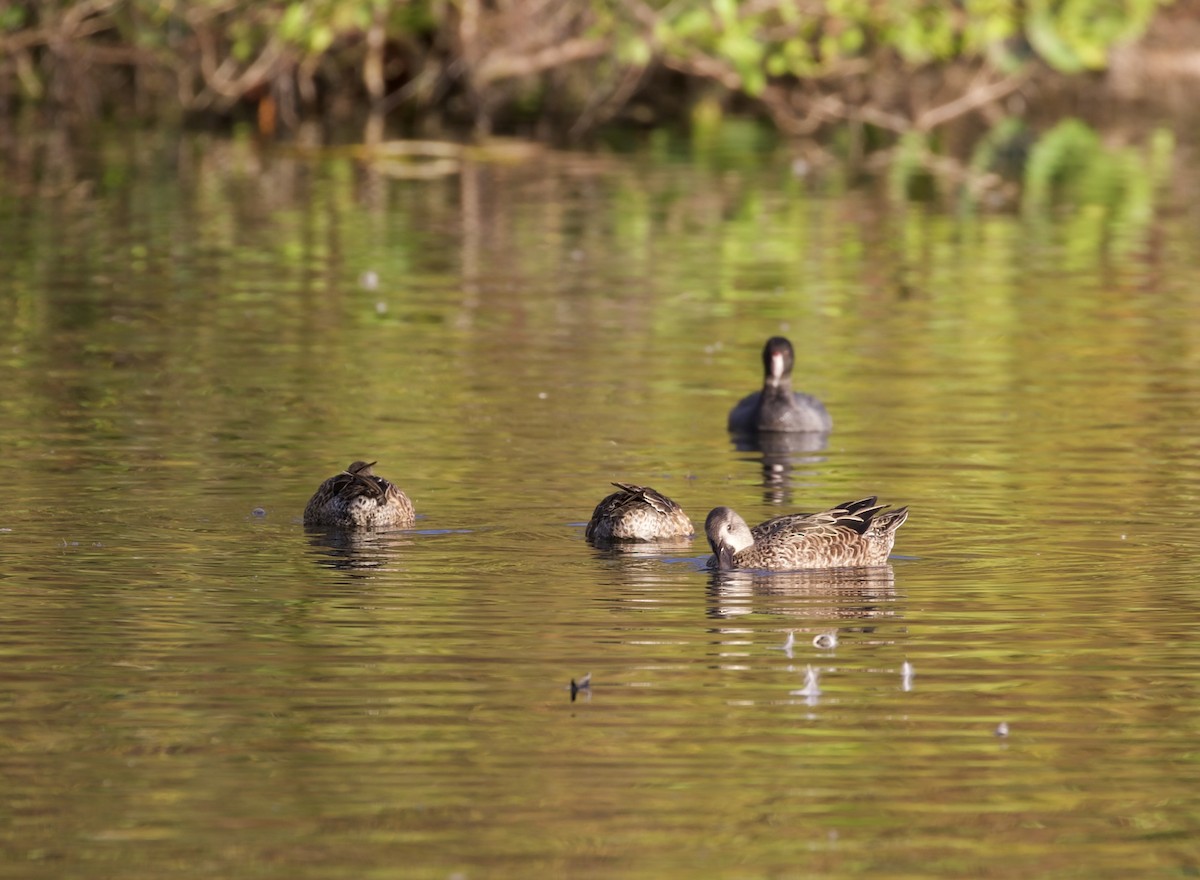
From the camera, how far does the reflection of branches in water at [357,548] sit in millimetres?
13008

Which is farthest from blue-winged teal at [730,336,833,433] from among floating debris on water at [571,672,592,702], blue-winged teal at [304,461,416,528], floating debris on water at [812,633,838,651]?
floating debris on water at [571,672,592,702]

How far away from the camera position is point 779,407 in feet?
57.4

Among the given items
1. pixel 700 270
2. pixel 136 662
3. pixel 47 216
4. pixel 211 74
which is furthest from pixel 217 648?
pixel 211 74

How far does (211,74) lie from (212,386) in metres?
22.0

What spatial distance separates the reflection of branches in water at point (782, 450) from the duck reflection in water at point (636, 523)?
218 centimetres

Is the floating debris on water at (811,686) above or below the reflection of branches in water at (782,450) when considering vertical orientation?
below

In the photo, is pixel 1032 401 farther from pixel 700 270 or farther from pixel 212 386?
pixel 700 270

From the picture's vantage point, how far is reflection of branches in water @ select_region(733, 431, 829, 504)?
16.1 m

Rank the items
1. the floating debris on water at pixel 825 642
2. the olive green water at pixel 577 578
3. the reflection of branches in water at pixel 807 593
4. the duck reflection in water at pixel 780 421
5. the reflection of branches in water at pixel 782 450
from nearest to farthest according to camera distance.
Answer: the olive green water at pixel 577 578 → the floating debris on water at pixel 825 642 → the reflection of branches in water at pixel 807 593 → the reflection of branches in water at pixel 782 450 → the duck reflection in water at pixel 780 421

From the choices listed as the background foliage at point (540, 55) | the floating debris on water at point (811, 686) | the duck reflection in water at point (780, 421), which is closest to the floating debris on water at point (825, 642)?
the floating debris on water at point (811, 686)

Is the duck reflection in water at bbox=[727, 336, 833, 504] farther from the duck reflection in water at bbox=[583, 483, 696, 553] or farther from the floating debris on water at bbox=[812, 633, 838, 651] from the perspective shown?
the floating debris on water at bbox=[812, 633, 838, 651]

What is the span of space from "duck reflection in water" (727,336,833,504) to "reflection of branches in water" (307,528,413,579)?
3.67 meters

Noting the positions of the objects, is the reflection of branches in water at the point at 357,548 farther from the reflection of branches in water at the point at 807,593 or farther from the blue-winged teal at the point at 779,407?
the blue-winged teal at the point at 779,407

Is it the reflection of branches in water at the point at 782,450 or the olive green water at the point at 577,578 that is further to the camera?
the reflection of branches in water at the point at 782,450
